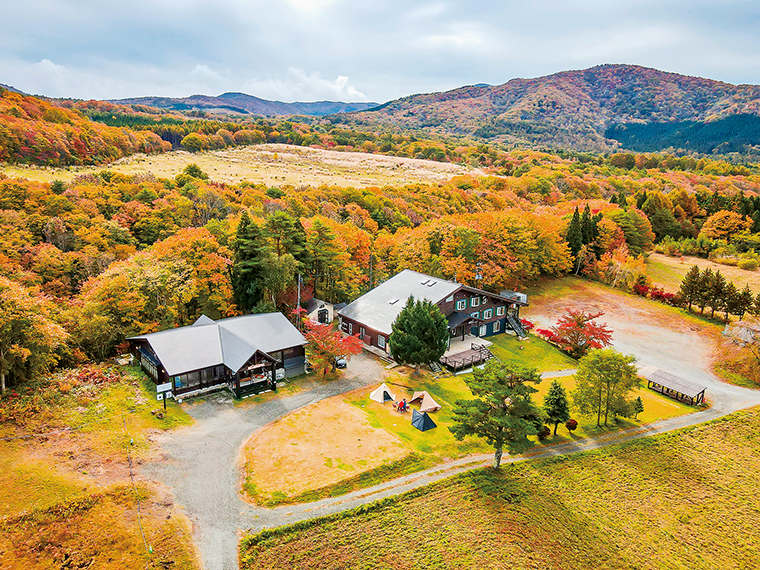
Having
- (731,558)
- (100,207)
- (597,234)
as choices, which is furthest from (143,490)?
(597,234)

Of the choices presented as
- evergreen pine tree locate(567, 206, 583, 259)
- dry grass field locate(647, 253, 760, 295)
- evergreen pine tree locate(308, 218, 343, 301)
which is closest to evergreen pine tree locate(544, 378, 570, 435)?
evergreen pine tree locate(308, 218, 343, 301)

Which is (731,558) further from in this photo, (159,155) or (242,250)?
(159,155)

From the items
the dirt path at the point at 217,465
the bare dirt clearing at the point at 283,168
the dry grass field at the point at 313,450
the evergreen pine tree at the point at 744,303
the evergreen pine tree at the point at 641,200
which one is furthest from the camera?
the evergreen pine tree at the point at 641,200

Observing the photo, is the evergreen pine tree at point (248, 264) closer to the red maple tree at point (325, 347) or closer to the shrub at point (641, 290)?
the red maple tree at point (325, 347)

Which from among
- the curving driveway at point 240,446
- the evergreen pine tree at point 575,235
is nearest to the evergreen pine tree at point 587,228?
the evergreen pine tree at point 575,235

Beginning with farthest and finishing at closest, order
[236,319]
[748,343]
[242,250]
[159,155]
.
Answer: [159,155] → [242,250] → [748,343] → [236,319]

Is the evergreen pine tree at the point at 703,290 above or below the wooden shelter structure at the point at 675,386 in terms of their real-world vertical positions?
above

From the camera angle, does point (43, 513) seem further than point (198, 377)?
No

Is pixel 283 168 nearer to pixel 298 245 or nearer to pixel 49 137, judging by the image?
pixel 49 137
